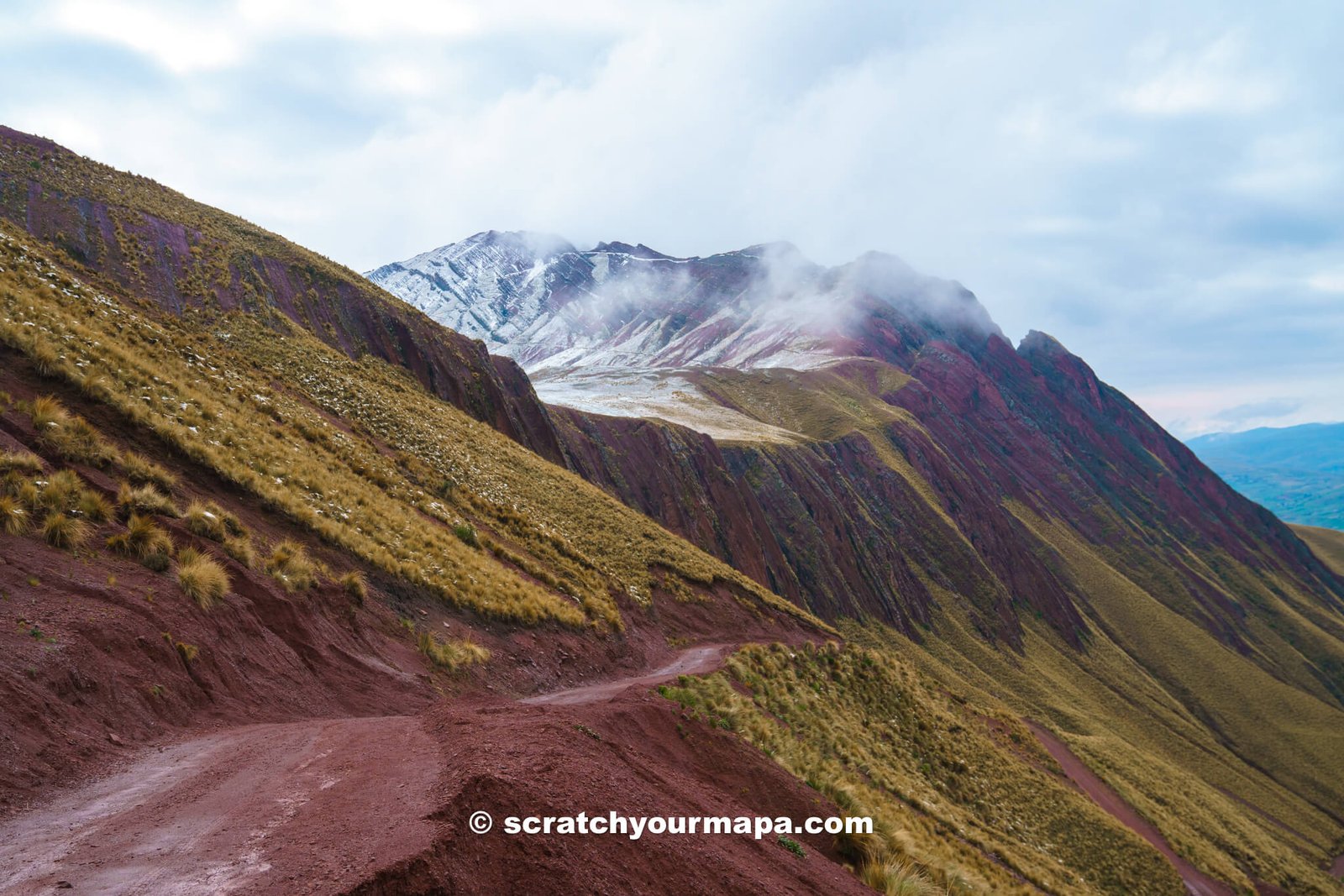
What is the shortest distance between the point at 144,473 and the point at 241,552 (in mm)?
2875

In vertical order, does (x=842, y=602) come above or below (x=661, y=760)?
below

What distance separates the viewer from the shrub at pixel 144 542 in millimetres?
11211

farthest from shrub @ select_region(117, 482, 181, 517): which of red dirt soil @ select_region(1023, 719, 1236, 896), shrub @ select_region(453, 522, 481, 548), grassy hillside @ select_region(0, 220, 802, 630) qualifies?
red dirt soil @ select_region(1023, 719, 1236, 896)

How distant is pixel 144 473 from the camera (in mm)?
13789

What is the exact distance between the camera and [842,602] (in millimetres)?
78562

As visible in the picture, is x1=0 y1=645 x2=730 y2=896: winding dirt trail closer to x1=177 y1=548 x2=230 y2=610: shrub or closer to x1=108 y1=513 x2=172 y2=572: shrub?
x1=177 y1=548 x2=230 y2=610: shrub

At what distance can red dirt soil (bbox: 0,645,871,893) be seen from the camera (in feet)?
17.6

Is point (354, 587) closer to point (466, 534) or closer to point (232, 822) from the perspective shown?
point (466, 534)

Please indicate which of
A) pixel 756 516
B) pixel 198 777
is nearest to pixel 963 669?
pixel 756 516

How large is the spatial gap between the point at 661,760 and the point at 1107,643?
132 metres

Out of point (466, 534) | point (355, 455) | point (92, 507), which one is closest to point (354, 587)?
point (92, 507)

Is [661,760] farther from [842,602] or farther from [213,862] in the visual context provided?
[842,602]

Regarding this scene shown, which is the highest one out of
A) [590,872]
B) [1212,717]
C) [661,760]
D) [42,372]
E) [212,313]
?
[212,313]

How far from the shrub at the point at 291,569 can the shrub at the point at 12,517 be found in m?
3.99
